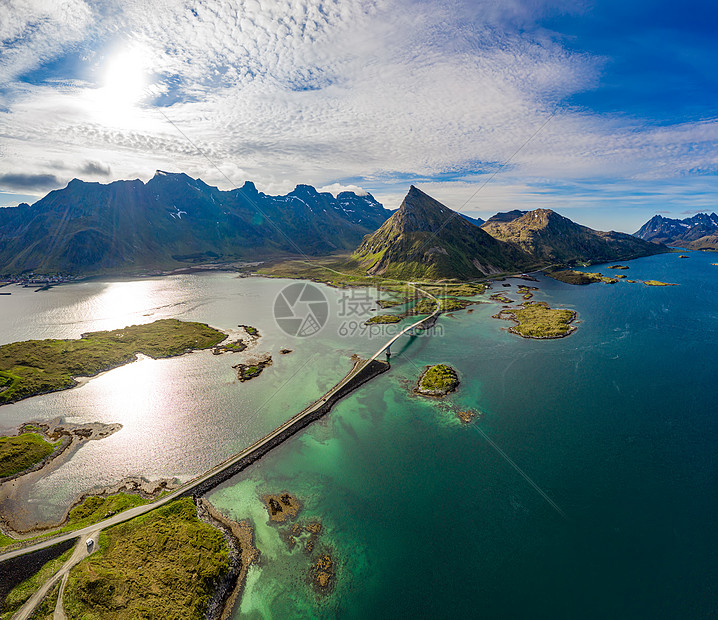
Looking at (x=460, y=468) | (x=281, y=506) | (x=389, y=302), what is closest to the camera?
(x=281, y=506)

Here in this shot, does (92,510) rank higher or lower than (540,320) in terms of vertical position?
lower

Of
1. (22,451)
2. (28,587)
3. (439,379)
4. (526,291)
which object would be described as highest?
(526,291)

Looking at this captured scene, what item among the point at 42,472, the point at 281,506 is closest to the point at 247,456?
the point at 281,506

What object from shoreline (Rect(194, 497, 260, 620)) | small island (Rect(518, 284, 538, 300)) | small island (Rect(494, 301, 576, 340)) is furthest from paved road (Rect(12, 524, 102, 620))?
small island (Rect(518, 284, 538, 300))

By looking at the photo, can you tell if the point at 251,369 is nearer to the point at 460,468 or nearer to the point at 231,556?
the point at 231,556

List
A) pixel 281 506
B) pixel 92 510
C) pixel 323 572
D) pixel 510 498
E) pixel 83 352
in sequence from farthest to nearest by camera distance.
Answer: pixel 83 352
pixel 281 506
pixel 510 498
pixel 92 510
pixel 323 572

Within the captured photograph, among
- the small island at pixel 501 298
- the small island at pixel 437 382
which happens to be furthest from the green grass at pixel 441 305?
the small island at pixel 437 382

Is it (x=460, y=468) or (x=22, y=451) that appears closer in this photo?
(x=460, y=468)

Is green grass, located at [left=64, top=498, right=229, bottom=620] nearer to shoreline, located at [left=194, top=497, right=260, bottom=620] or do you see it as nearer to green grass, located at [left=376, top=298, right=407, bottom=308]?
shoreline, located at [left=194, top=497, right=260, bottom=620]

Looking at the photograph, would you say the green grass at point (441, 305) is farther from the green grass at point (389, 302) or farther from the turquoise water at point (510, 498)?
the turquoise water at point (510, 498)
